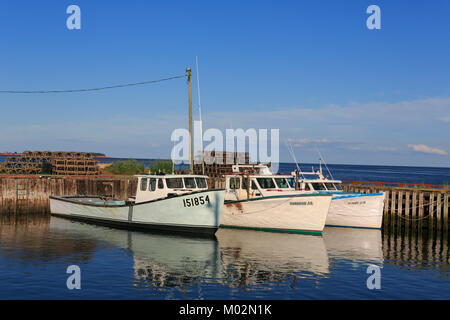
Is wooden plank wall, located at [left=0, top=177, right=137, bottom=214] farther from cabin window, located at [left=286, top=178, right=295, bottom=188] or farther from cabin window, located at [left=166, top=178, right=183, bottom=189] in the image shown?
cabin window, located at [left=286, top=178, right=295, bottom=188]

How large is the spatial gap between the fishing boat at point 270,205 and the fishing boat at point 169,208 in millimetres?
2740

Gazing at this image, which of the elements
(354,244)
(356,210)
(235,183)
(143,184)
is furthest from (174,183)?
(356,210)

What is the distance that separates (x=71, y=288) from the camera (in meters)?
13.3

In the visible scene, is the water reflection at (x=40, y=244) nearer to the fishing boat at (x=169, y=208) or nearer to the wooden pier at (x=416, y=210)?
the fishing boat at (x=169, y=208)

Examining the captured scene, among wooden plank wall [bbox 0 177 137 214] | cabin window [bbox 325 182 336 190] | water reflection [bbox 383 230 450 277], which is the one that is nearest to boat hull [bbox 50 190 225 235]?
wooden plank wall [bbox 0 177 137 214]

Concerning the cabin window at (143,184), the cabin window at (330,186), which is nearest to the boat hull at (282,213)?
the cabin window at (143,184)

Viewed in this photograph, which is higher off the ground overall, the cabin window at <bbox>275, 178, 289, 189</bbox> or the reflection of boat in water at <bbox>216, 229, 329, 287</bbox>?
the cabin window at <bbox>275, 178, 289, 189</bbox>

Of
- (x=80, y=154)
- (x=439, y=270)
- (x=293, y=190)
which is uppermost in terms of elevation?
(x=80, y=154)

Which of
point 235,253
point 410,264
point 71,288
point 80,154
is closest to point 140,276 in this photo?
point 71,288

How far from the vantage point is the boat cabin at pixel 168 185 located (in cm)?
2510

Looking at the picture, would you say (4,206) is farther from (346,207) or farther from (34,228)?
(346,207)

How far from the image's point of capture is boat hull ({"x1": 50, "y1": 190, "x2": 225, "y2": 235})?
2314 centimetres

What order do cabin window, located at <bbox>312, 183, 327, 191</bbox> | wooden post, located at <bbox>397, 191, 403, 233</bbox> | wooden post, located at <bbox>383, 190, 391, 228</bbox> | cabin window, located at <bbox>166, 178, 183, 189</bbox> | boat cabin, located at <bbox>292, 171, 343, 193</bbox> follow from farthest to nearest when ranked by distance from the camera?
cabin window, located at <bbox>312, 183, 327, 191</bbox> → boat cabin, located at <bbox>292, 171, 343, 193</bbox> → wooden post, located at <bbox>383, 190, 391, 228</bbox> → wooden post, located at <bbox>397, 191, 403, 233</bbox> → cabin window, located at <bbox>166, 178, 183, 189</bbox>

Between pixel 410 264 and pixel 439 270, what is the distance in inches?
49.3
